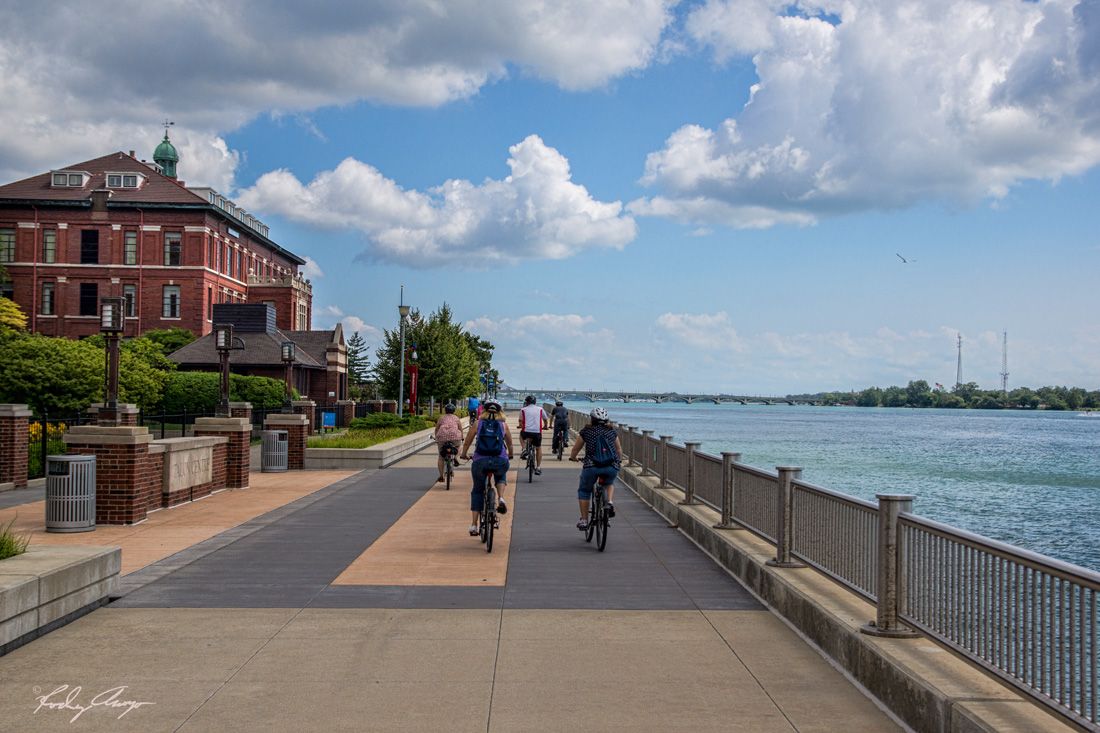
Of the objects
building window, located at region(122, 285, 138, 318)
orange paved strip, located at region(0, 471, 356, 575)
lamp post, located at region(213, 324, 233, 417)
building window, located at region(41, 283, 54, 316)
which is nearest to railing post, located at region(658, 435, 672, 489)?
orange paved strip, located at region(0, 471, 356, 575)

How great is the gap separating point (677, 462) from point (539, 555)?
4.97 metres

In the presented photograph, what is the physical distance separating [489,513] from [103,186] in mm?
72945

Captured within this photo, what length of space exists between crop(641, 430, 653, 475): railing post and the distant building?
1435 inches

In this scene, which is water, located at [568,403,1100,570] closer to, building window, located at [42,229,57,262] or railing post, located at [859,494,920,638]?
railing post, located at [859,494,920,638]

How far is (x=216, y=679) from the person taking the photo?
6773 millimetres

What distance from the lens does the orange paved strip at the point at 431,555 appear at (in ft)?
34.6

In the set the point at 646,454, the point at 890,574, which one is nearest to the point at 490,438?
the point at 890,574

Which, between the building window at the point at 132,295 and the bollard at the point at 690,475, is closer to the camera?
the bollard at the point at 690,475

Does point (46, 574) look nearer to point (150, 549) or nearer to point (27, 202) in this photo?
point (150, 549)

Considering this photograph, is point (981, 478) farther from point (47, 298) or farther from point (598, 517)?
point (47, 298)

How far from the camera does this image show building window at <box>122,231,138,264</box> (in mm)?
74875

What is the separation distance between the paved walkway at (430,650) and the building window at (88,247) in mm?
69330

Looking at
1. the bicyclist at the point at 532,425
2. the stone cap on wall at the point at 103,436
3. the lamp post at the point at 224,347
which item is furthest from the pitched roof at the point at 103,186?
the stone cap on wall at the point at 103,436

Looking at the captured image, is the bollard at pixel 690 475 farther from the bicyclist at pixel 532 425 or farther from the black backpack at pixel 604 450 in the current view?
the bicyclist at pixel 532 425
